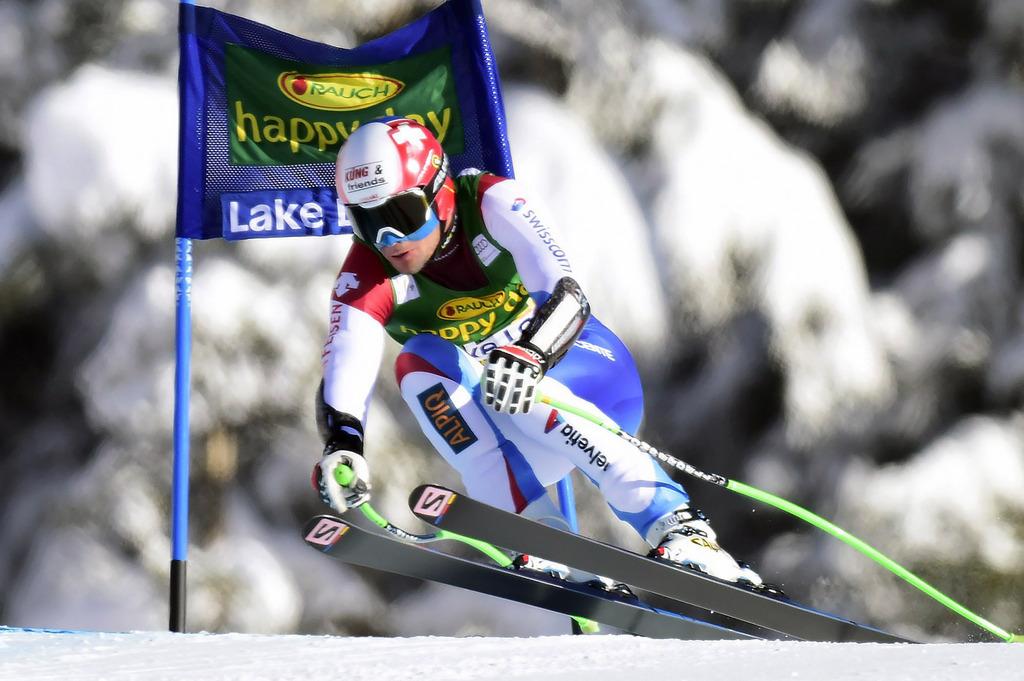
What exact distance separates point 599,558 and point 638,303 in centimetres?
474

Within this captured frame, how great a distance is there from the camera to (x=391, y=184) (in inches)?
145

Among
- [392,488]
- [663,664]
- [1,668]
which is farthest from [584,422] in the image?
[392,488]

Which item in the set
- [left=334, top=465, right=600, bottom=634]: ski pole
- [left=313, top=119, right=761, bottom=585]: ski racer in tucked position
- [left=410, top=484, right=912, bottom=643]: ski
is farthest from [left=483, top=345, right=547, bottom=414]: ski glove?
[left=334, top=465, right=600, bottom=634]: ski pole

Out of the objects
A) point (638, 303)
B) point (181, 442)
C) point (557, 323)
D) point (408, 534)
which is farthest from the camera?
point (638, 303)

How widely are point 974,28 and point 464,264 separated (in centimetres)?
606

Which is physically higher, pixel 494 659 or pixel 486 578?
pixel 486 578

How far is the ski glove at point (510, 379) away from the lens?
341 centimetres

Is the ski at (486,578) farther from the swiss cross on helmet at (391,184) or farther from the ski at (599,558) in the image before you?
the swiss cross on helmet at (391,184)

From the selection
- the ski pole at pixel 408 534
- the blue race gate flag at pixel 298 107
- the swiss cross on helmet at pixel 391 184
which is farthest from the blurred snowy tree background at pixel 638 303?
Answer: the swiss cross on helmet at pixel 391 184

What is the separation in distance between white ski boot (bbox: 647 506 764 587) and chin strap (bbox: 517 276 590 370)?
2.03 feet

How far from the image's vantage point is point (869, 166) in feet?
28.9

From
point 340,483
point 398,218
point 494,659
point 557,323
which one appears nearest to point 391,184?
point 398,218

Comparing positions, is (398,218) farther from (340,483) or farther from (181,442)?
(181,442)

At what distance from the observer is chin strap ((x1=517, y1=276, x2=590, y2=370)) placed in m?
3.50
